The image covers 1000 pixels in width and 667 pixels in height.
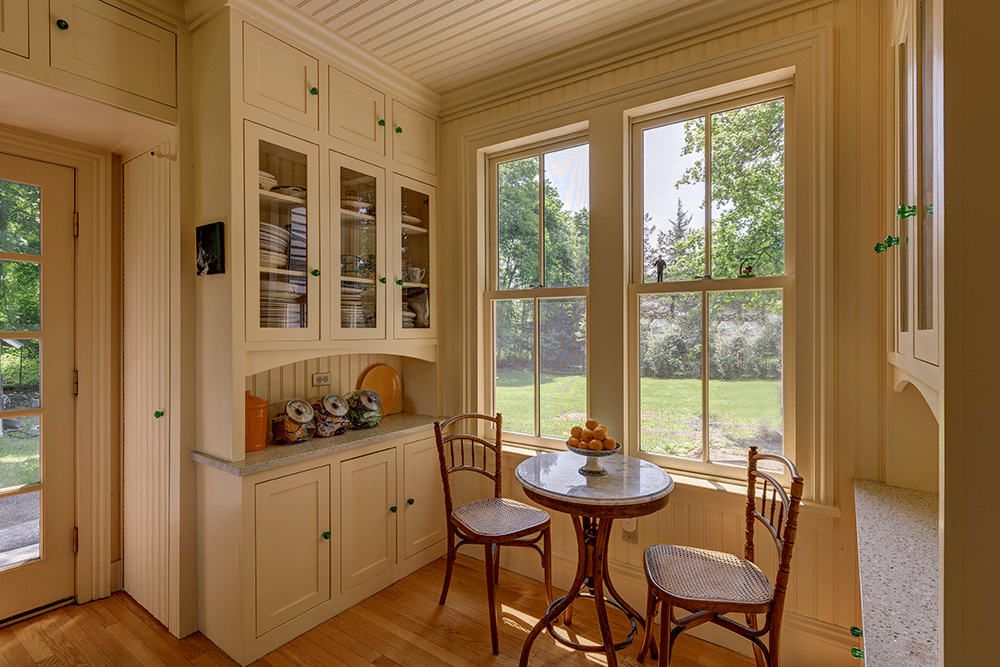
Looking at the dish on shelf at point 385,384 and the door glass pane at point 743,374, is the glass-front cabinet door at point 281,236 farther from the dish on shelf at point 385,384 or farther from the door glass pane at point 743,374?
the door glass pane at point 743,374

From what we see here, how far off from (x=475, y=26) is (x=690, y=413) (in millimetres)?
2245

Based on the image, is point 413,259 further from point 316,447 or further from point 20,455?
point 20,455

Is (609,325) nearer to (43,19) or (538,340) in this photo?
(538,340)

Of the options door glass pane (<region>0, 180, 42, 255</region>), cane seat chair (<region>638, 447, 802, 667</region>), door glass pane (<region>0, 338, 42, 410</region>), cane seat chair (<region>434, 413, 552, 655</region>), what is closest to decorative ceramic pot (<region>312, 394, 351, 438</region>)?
cane seat chair (<region>434, 413, 552, 655</region>)

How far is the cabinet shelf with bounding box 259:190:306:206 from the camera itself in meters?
2.26

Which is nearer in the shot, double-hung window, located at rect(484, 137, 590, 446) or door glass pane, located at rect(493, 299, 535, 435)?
double-hung window, located at rect(484, 137, 590, 446)

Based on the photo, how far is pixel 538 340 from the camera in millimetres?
2943

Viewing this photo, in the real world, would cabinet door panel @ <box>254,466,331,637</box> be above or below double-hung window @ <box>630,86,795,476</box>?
below

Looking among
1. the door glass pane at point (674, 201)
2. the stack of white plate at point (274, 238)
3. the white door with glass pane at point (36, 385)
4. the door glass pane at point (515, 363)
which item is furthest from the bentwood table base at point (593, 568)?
the white door with glass pane at point (36, 385)

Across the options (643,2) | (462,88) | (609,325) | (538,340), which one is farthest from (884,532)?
(462,88)

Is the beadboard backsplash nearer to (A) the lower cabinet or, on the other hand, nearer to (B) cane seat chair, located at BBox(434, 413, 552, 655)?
(A) the lower cabinet

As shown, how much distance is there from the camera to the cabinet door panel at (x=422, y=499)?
2.86 m

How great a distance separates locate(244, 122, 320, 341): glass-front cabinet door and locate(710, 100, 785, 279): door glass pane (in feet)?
6.65

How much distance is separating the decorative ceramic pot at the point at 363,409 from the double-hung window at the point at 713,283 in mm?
1509
